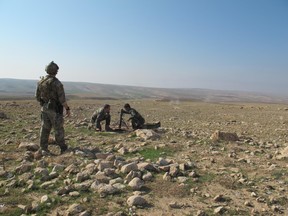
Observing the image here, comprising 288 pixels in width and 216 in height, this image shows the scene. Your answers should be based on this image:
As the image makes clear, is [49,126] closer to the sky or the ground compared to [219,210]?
closer to the sky

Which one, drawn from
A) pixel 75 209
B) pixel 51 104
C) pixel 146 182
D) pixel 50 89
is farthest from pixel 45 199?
pixel 50 89

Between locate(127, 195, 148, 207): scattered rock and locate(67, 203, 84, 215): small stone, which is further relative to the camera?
locate(127, 195, 148, 207): scattered rock

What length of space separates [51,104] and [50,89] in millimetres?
439

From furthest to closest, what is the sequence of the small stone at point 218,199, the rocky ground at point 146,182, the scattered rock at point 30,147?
the scattered rock at point 30,147
the small stone at point 218,199
the rocky ground at point 146,182

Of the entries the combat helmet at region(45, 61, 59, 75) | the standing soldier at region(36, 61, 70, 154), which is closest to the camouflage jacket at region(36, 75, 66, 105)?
the standing soldier at region(36, 61, 70, 154)

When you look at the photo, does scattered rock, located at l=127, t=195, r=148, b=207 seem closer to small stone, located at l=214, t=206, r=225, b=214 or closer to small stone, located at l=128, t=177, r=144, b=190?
small stone, located at l=128, t=177, r=144, b=190

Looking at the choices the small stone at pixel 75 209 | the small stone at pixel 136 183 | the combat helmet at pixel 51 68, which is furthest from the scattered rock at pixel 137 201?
the combat helmet at pixel 51 68

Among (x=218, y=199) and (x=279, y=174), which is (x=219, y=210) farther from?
(x=279, y=174)

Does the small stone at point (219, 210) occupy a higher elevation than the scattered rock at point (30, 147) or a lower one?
higher

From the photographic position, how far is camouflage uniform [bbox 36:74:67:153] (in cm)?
972

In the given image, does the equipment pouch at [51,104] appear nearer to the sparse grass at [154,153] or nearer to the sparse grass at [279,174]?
the sparse grass at [154,153]

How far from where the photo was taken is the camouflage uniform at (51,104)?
972 centimetres

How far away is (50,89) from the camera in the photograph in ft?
32.0

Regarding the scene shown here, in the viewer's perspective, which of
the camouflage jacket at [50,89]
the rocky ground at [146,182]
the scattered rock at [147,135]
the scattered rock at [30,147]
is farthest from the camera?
the scattered rock at [147,135]
